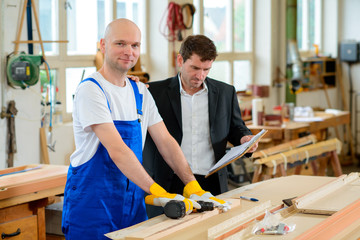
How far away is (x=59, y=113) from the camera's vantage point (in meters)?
4.92

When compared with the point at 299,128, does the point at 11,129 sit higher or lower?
higher

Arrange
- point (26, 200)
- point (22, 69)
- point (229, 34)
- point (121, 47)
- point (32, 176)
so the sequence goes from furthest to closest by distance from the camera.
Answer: point (229, 34) → point (22, 69) → point (32, 176) → point (26, 200) → point (121, 47)

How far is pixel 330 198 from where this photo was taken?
2773 millimetres

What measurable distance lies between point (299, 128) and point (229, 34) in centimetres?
185

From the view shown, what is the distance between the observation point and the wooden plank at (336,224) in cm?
217

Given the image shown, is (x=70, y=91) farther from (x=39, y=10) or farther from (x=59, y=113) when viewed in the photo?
(x=39, y=10)

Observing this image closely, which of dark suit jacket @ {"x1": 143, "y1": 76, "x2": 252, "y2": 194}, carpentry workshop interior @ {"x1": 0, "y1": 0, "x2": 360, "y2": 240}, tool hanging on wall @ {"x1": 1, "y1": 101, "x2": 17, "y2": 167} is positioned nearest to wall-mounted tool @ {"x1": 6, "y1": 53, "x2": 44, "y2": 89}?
carpentry workshop interior @ {"x1": 0, "y1": 0, "x2": 360, "y2": 240}

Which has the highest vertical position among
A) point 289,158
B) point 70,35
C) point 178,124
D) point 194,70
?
point 70,35

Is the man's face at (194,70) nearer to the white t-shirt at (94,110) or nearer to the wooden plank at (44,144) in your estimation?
the white t-shirt at (94,110)

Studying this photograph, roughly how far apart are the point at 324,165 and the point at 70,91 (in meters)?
2.66

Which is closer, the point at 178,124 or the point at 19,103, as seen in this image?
the point at 178,124

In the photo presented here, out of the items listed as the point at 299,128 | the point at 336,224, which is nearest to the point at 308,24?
the point at 299,128

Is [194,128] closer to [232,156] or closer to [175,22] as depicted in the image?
[232,156]

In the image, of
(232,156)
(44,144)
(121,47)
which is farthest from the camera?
(44,144)
